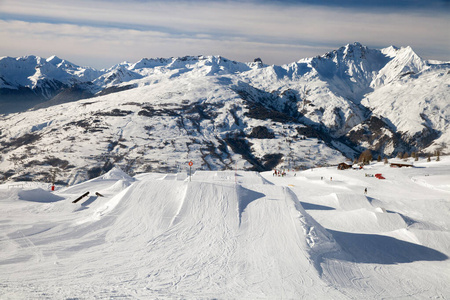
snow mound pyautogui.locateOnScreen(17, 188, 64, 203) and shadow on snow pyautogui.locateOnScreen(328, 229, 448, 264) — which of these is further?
snow mound pyautogui.locateOnScreen(17, 188, 64, 203)

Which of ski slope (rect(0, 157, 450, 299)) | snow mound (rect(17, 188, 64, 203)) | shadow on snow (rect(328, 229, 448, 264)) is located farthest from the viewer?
snow mound (rect(17, 188, 64, 203))

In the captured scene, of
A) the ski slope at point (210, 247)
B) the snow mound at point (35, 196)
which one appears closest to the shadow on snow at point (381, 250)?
the ski slope at point (210, 247)

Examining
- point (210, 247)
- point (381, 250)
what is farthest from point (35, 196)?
point (381, 250)

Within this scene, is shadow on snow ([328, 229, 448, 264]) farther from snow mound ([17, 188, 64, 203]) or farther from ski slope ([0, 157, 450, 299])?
snow mound ([17, 188, 64, 203])

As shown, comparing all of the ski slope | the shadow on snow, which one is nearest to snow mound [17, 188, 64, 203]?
the ski slope

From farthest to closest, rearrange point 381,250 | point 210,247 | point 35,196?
1. point 35,196
2. point 381,250
3. point 210,247

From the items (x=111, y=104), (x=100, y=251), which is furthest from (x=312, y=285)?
(x=111, y=104)

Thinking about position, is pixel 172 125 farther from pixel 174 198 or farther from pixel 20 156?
pixel 174 198

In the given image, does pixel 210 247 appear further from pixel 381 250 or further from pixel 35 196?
pixel 35 196

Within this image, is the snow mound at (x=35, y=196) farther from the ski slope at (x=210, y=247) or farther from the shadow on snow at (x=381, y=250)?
the shadow on snow at (x=381, y=250)
